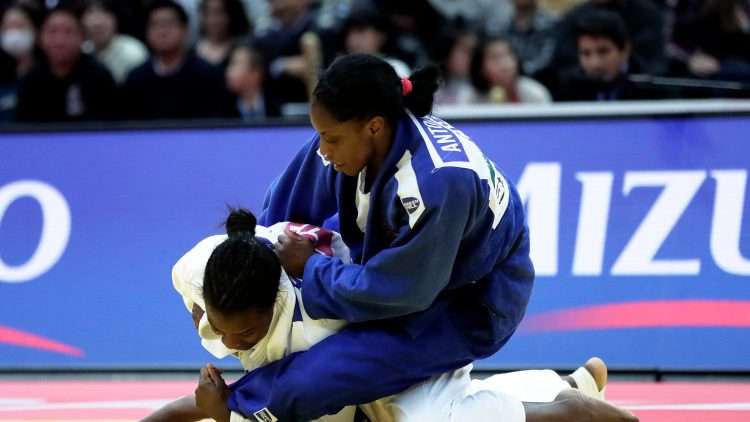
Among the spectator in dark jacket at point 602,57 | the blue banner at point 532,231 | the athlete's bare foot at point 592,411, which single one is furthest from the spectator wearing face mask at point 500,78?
the athlete's bare foot at point 592,411

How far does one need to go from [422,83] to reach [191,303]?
0.92 m

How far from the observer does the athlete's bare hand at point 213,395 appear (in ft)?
12.8

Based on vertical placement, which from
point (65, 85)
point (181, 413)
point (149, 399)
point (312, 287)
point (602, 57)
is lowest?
point (149, 399)

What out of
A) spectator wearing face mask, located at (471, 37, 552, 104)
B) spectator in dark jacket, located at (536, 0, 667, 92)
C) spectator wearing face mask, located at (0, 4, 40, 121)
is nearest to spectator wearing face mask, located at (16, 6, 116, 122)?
spectator wearing face mask, located at (0, 4, 40, 121)

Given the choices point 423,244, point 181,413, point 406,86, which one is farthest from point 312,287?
point 181,413

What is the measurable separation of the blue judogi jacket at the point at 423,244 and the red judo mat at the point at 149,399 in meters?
1.05

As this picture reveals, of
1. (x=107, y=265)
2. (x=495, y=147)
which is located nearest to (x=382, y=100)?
(x=495, y=147)

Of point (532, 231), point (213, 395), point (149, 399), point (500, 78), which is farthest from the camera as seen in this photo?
point (500, 78)

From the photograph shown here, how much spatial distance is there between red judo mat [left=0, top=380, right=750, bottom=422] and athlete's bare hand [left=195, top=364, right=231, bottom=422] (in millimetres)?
809

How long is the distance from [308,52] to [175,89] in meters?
0.83

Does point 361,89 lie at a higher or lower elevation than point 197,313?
higher

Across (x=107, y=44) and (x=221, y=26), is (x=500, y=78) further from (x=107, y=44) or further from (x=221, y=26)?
(x=107, y=44)

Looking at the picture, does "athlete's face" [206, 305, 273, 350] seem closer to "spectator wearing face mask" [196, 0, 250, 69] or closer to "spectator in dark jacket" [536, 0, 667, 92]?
"spectator in dark jacket" [536, 0, 667, 92]

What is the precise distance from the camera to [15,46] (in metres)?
8.56
